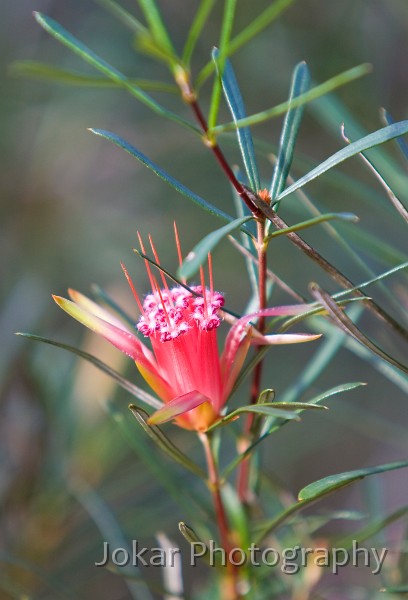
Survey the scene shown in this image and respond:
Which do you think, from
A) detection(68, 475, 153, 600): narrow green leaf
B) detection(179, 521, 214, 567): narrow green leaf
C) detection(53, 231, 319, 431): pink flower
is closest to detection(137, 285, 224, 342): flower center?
detection(53, 231, 319, 431): pink flower

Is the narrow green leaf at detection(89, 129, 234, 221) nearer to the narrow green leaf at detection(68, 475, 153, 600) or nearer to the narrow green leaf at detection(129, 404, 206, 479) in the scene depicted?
the narrow green leaf at detection(129, 404, 206, 479)

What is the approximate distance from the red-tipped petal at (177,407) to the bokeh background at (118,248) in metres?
0.16

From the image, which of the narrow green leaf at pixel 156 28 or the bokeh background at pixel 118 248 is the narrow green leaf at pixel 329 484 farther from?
the narrow green leaf at pixel 156 28

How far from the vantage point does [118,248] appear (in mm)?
1304

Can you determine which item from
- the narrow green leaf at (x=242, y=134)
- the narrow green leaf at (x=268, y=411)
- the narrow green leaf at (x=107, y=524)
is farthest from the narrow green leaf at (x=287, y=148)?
the narrow green leaf at (x=107, y=524)

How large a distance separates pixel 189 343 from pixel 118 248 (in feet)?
3.12

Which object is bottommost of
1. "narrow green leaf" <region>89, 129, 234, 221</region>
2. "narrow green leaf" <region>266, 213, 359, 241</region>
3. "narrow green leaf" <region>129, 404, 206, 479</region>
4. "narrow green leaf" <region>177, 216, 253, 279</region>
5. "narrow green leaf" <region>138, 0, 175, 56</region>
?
"narrow green leaf" <region>129, 404, 206, 479</region>

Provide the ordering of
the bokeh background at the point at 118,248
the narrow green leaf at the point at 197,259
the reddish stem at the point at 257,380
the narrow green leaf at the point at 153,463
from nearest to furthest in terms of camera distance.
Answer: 1. the narrow green leaf at the point at 197,259
2. the reddish stem at the point at 257,380
3. the narrow green leaf at the point at 153,463
4. the bokeh background at the point at 118,248

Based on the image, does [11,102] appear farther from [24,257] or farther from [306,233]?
[306,233]

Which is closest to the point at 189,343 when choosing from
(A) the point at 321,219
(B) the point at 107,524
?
A: (A) the point at 321,219

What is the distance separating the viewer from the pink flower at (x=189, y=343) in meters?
0.37

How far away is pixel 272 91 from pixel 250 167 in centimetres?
85

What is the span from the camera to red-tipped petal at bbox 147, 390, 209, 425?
0.34 meters

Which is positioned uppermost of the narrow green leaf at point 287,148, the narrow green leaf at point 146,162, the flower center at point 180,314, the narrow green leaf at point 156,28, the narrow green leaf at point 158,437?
the narrow green leaf at point 156,28
